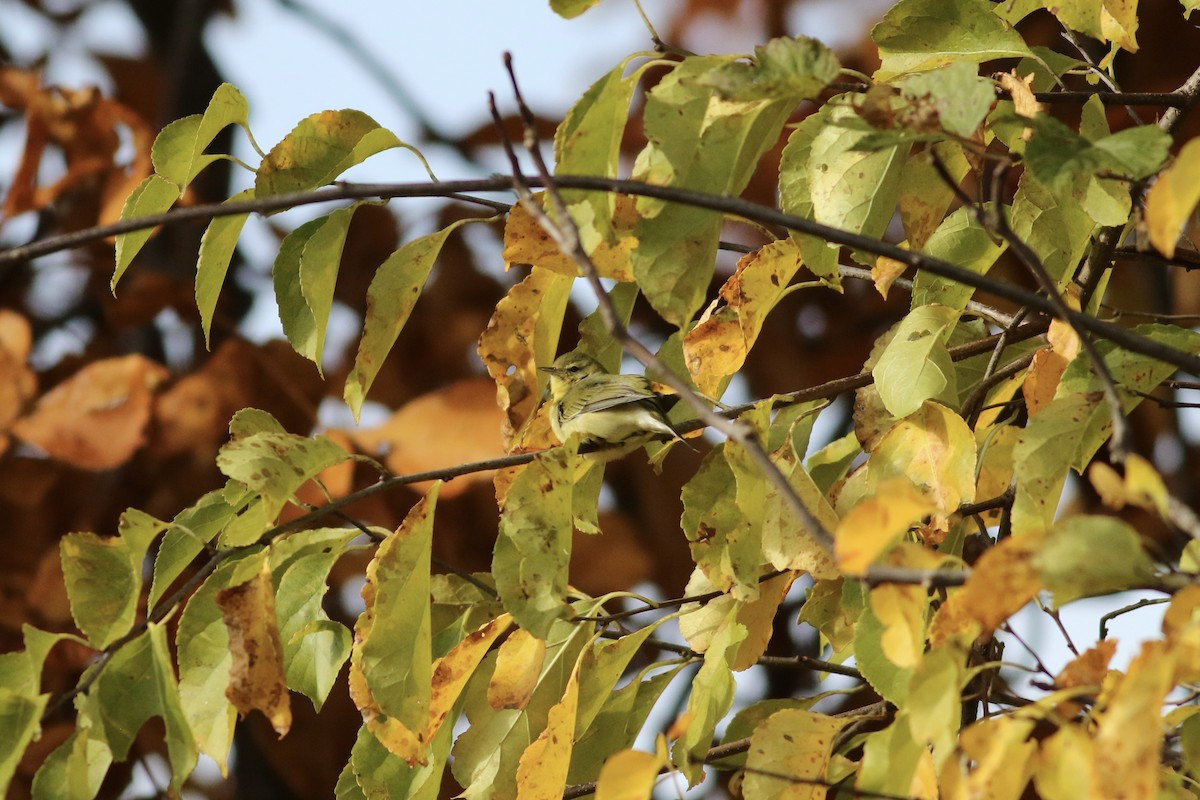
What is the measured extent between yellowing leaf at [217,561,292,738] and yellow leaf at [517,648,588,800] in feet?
0.88

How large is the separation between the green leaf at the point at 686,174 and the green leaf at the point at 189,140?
52 centimetres

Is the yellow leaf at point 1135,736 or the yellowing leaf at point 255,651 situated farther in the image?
the yellowing leaf at point 255,651

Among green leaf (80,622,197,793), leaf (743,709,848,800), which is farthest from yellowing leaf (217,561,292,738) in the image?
leaf (743,709,848,800)

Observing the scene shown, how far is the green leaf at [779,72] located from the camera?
3.51 ft

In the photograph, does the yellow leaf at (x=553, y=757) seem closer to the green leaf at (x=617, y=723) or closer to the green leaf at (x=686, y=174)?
the green leaf at (x=617, y=723)

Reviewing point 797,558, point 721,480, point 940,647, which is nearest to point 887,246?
point 940,647

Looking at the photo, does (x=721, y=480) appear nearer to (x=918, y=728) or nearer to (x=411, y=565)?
(x=411, y=565)

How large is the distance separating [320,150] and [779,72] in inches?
24.4

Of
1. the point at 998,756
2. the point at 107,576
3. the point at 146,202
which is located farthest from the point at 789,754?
the point at 146,202

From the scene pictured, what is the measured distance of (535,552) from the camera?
1.30 meters

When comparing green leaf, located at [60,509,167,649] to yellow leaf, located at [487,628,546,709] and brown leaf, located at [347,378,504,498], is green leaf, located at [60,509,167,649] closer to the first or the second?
yellow leaf, located at [487,628,546,709]

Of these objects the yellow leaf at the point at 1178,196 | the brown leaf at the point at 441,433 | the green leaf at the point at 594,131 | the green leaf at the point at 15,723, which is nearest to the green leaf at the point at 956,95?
the yellow leaf at the point at 1178,196

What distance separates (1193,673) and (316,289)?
39.8 inches

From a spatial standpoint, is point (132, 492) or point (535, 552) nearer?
point (535, 552)
